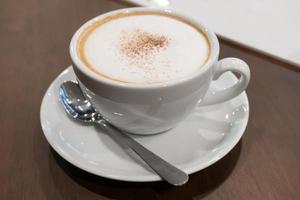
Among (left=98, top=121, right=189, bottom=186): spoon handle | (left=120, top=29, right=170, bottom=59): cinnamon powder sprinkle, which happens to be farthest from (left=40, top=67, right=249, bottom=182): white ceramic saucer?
(left=120, top=29, right=170, bottom=59): cinnamon powder sprinkle

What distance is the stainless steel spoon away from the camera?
501 millimetres

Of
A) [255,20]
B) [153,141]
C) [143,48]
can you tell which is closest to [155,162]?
[153,141]

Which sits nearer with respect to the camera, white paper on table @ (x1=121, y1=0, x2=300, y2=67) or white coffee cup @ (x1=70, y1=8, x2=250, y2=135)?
white coffee cup @ (x1=70, y1=8, x2=250, y2=135)

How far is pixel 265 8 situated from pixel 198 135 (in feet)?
1.65

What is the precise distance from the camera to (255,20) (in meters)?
0.91

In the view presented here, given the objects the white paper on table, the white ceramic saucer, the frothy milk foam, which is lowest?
the white paper on table

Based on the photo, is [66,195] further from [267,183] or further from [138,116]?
[267,183]

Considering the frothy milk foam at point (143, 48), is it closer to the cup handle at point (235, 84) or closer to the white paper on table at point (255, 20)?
the cup handle at point (235, 84)

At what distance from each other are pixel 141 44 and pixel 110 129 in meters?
0.14

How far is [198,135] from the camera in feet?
1.94

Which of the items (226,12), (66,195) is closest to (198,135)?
(66,195)

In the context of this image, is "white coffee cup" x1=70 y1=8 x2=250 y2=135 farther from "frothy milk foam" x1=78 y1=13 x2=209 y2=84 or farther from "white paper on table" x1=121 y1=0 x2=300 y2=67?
"white paper on table" x1=121 y1=0 x2=300 y2=67

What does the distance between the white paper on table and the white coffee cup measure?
0.22 meters

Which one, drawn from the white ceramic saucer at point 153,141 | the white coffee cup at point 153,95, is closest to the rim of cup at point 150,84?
the white coffee cup at point 153,95
